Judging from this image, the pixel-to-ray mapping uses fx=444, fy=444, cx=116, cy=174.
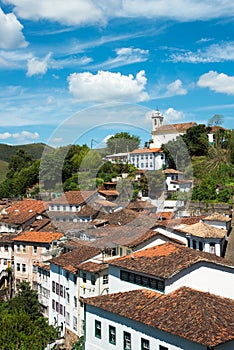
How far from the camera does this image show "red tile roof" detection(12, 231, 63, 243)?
127 ft

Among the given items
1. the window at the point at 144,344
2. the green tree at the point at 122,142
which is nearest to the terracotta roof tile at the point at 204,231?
the green tree at the point at 122,142

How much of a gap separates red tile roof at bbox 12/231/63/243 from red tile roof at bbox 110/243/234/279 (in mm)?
16797

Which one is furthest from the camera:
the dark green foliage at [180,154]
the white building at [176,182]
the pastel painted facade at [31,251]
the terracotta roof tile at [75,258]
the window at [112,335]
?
the dark green foliage at [180,154]

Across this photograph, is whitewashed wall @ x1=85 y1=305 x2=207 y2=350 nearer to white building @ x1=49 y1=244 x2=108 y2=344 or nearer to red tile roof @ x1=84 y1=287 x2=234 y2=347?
red tile roof @ x1=84 y1=287 x2=234 y2=347

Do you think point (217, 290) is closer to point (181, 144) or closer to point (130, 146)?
point (130, 146)

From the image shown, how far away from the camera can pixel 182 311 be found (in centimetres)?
1741

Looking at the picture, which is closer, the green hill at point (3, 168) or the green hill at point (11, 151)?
the green hill at point (3, 168)

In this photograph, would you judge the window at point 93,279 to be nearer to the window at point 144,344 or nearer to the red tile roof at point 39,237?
the window at point 144,344

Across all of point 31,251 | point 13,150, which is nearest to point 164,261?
point 31,251

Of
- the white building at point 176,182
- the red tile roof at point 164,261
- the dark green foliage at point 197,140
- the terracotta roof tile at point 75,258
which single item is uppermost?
the dark green foliage at point 197,140

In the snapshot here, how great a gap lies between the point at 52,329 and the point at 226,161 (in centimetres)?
4070

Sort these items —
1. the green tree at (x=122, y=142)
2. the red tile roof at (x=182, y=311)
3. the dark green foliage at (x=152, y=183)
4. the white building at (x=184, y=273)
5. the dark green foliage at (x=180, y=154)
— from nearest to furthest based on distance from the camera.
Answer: the red tile roof at (x=182, y=311)
the white building at (x=184, y=273)
the green tree at (x=122, y=142)
the dark green foliage at (x=152, y=183)
the dark green foliage at (x=180, y=154)

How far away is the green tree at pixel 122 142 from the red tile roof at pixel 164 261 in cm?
651

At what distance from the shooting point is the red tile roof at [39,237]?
3866 cm
